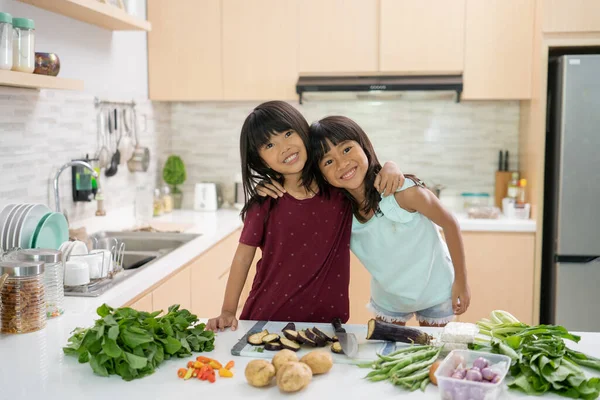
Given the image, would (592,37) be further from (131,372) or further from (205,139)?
(131,372)

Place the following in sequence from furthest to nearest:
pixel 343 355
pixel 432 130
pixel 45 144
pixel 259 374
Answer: pixel 432 130, pixel 45 144, pixel 343 355, pixel 259 374

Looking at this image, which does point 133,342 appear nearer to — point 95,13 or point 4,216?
point 4,216

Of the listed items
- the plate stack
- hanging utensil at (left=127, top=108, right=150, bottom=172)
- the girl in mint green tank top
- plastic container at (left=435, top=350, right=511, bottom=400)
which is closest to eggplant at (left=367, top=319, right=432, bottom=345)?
plastic container at (left=435, top=350, right=511, bottom=400)

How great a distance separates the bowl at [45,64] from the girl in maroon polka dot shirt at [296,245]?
34.5 inches

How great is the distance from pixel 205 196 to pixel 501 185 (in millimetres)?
→ 1803

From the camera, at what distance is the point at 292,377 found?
4.21 ft

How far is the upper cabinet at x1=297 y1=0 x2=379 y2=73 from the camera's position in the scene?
3.75m

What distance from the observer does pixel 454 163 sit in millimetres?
4160

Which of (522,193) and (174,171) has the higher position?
(174,171)

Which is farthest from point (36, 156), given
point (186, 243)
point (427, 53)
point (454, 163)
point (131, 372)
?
point (454, 163)

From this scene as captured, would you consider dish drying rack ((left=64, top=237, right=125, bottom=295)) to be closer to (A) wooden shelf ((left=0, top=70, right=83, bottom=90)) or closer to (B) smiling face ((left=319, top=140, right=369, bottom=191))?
(A) wooden shelf ((left=0, top=70, right=83, bottom=90))

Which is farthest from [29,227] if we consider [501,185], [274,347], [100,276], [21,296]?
[501,185]

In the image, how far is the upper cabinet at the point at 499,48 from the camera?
3632mm

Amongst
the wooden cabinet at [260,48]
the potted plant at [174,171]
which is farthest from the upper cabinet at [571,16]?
the potted plant at [174,171]
